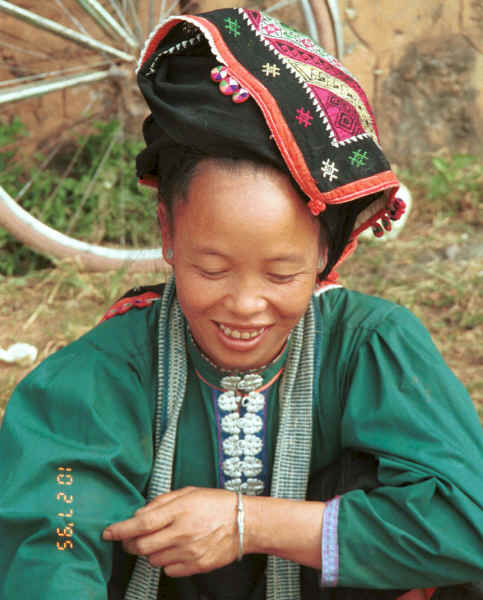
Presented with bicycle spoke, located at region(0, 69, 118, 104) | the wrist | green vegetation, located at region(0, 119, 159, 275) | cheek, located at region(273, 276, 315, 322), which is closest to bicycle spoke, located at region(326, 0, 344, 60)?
bicycle spoke, located at region(0, 69, 118, 104)

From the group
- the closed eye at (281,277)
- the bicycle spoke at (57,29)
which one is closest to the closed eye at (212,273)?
the closed eye at (281,277)

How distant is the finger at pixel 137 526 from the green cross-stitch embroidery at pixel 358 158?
82 centimetres

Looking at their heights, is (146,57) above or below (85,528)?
above

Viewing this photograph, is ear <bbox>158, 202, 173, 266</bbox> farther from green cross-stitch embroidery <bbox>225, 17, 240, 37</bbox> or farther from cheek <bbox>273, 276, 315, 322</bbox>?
green cross-stitch embroidery <bbox>225, 17, 240, 37</bbox>

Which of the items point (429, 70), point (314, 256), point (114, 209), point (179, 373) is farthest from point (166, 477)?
point (429, 70)

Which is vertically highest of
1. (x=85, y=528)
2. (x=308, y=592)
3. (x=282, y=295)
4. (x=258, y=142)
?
(x=258, y=142)

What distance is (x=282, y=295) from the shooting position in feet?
5.32

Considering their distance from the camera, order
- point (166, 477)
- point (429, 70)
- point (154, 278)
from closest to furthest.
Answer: point (166, 477)
point (154, 278)
point (429, 70)

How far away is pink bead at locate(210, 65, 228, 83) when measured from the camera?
1.49 meters

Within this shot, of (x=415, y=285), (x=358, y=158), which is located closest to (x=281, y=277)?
(x=358, y=158)

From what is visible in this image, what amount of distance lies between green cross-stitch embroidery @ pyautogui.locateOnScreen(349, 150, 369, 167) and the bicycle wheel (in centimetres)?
222

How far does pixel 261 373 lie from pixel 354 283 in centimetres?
209

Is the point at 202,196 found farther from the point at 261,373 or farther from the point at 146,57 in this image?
the point at 261,373

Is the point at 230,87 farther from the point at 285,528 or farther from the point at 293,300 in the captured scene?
the point at 285,528
